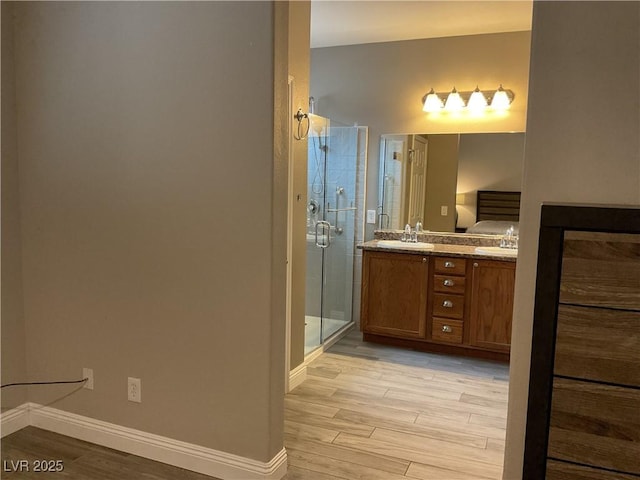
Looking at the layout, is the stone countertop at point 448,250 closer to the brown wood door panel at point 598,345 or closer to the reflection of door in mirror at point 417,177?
the reflection of door in mirror at point 417,177

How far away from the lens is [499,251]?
12.6 ft

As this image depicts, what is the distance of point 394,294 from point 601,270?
250 centimetres

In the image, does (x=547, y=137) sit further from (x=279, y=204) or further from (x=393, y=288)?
(x=393, y=288)

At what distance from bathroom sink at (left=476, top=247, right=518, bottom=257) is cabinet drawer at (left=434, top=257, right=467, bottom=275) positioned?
0.18 meters

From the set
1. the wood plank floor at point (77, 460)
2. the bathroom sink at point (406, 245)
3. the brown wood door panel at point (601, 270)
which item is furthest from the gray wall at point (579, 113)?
the bathroom sink at point (406, 245)

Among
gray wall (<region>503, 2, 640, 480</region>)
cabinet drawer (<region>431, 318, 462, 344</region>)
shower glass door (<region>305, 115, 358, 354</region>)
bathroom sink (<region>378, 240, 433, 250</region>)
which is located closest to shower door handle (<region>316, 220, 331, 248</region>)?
shower glass door (<region>305, 115, 358, 354</region>)

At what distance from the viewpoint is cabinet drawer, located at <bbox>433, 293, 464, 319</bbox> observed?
12.4ft

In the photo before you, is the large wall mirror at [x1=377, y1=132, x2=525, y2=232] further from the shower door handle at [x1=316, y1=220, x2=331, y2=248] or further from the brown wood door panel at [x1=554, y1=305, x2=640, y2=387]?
the brown wood door panel at [x1=554, y1=305, x2=640, y2=387]

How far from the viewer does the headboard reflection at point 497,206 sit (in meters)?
4.04

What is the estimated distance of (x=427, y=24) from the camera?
12.3 ft

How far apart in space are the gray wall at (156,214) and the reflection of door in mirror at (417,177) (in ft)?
8.01

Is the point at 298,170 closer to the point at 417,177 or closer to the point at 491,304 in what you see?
the point at 417,177

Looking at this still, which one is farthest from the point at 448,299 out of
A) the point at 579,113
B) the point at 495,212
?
the point at 579,113

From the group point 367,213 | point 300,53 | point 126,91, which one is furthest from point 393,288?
point 126,91
